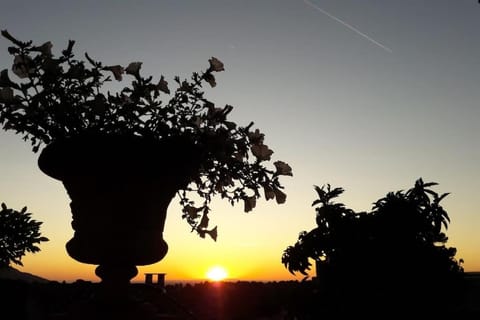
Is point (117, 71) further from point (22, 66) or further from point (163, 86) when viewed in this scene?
point (22, 66)

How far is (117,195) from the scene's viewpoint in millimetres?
2250

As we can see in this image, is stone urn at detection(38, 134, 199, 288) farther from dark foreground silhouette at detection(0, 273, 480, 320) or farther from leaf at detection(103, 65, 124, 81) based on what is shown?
leaf at detection(103, 65, 124, 81)

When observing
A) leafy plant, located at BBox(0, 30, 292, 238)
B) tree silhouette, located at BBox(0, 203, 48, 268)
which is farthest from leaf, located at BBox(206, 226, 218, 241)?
tree silhouette, located at BBox(0, 203, 48, 268)

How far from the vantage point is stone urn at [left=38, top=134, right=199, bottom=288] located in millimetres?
2207

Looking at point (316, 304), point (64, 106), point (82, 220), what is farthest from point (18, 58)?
point (316, 304)

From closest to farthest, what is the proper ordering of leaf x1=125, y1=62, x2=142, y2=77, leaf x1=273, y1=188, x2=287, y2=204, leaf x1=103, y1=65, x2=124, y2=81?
leaf x1=125, y1=62, x2=142, y2=77 → leaf x1=103, y1=65, x2=124, y2=81 → leaf x1=273, y1=188, x2=287, y2=204

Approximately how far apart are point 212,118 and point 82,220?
973 mm

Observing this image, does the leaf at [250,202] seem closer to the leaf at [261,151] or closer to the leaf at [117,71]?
the leaf at [261,151]

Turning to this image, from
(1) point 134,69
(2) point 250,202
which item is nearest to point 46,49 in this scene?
(1) point 134,69

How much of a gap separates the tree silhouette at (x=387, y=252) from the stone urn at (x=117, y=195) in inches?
43.6

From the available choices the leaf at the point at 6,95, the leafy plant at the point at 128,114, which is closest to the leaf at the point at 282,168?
the leafy plant at the point at 128,114

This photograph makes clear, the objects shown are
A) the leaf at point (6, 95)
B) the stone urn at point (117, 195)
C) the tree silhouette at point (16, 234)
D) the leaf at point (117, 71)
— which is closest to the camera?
the stone urn at point (117, 195)

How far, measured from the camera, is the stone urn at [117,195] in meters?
2.21

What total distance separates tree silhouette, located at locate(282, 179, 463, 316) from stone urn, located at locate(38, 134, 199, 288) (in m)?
1.11
